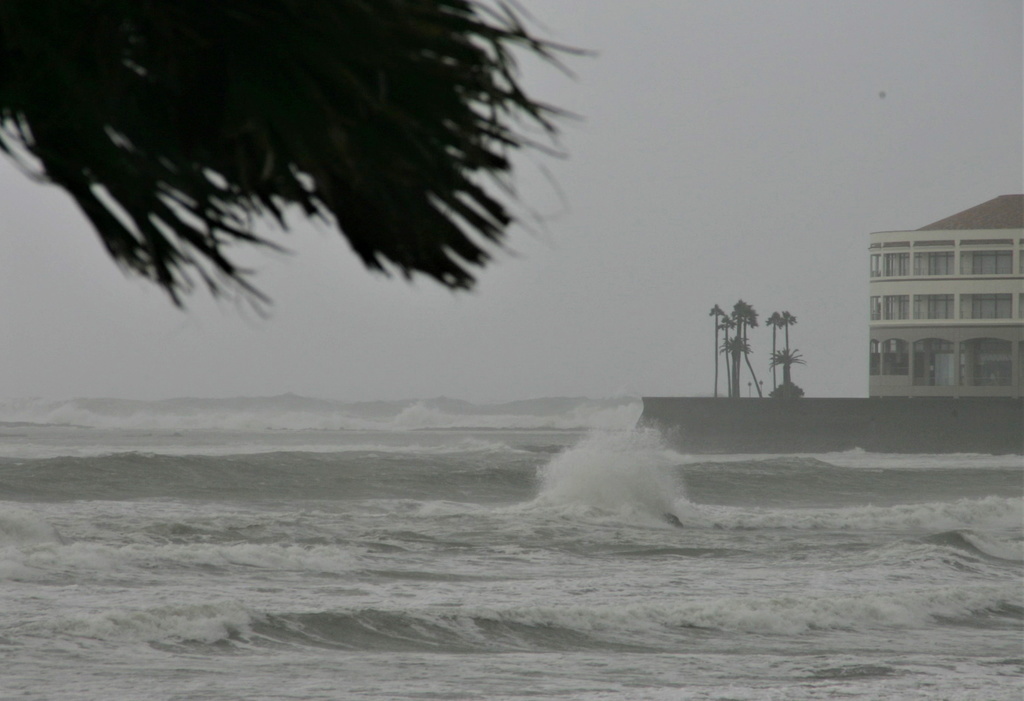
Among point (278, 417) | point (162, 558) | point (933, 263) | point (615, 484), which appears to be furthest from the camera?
point (278, 417)

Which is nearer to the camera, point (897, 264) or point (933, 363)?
point (933, 363)

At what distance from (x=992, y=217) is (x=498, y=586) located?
1899 inches

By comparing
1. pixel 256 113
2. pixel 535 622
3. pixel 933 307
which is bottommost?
pixel 535 622

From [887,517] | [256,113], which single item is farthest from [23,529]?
[256,113]

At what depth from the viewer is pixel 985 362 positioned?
5269cm

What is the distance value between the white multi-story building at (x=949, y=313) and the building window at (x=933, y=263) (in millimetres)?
44

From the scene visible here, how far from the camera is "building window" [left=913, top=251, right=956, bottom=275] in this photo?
53750 millimetres

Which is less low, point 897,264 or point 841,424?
point 897,264

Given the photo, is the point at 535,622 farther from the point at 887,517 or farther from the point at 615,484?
the point at 887,517

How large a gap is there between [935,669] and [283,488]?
2125 centimetres

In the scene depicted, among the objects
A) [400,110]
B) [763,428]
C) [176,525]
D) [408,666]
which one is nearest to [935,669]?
[408,666]

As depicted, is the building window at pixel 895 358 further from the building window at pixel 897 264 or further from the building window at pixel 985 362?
the building window at pixel 897 264

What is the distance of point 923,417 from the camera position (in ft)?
153

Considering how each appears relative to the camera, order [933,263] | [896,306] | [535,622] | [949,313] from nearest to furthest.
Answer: [535,622] → [949,313] → [933,263] → [896,306]
